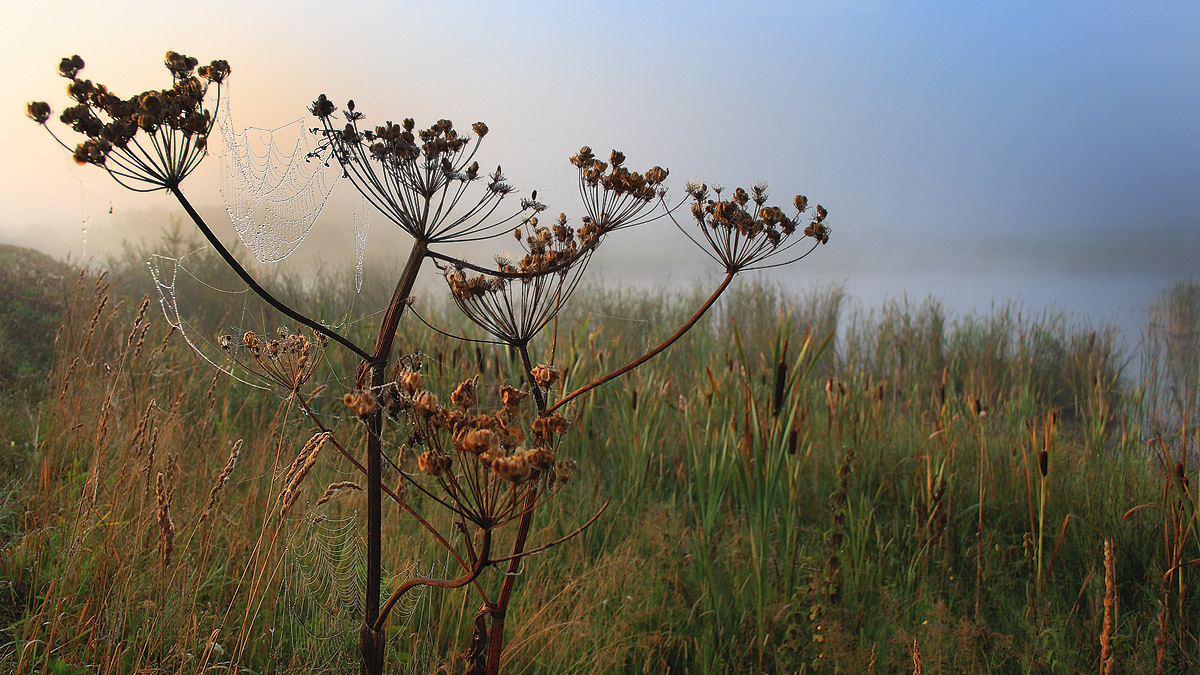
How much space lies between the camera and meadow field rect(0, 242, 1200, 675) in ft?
8.69

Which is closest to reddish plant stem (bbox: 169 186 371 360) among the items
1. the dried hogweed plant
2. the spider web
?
the dried hogweed plant

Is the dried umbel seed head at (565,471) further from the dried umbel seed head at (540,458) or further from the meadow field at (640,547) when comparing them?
the meadow field at (640,547)

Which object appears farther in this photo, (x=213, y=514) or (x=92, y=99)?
(x=213, y=514)

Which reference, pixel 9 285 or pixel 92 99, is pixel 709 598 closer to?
pixel 92 99

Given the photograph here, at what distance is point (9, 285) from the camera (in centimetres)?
838

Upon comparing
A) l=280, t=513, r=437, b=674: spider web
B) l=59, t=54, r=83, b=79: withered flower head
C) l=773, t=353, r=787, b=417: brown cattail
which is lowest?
l=280, t=513, r=437, b=674: spider web

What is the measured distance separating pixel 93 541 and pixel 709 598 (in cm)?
268

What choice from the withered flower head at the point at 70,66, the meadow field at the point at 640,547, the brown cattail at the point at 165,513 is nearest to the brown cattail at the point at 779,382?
the meadow field at the point at 640,547

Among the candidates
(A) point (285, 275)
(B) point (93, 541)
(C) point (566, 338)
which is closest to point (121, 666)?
(B) point (93, 541)

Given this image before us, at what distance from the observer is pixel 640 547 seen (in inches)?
147

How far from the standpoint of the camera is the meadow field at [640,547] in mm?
2648

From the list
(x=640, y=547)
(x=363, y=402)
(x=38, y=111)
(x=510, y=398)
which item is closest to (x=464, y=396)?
(x=510, y=398)

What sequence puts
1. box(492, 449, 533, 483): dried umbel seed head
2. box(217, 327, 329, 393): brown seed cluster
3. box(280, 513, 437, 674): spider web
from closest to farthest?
box(492, 449, 533, 483): dried umbel seed head → box(217, 327, 329, 393): brown seed cluster → box(280, 513, 437, 674): spider web

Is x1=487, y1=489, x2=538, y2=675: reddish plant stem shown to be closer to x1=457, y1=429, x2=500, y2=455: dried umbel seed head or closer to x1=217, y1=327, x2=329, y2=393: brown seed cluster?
→ x1=457, y1=429, x2=500, y2=455: dried umbel seed head
